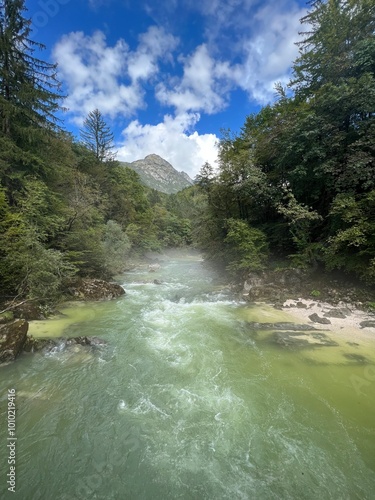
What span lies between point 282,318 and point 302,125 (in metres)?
10.7

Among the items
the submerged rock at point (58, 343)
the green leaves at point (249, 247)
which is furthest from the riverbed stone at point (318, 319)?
the submerged rock at point (58, 343)

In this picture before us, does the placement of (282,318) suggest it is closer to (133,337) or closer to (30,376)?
(133,337)

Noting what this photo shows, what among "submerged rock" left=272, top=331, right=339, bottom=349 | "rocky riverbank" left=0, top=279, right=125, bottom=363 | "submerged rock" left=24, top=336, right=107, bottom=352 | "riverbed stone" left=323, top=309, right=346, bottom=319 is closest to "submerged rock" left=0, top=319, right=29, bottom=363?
"rocky riverbank" left=0, top=279, right=125, bottom=363

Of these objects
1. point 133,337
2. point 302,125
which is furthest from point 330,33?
point 133,337

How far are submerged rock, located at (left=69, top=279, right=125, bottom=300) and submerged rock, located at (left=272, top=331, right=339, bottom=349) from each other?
8405 mm

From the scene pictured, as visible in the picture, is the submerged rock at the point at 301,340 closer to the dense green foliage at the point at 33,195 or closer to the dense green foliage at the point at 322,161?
the dense green foliage at the point at 322,161

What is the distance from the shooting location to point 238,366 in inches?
236

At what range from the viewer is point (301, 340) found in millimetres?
7180

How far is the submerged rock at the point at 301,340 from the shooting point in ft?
22.7

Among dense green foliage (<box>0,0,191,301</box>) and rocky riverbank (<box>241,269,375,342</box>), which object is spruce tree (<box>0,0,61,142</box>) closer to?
dense green foliage (<box>0,0,191,301</box>)

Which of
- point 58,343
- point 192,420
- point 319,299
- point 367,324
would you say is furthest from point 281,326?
point 58,343

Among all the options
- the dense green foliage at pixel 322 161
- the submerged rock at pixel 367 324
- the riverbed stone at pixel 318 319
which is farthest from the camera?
the dense green foliage at pixel 322 161

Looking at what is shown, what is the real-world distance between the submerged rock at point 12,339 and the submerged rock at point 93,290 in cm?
498

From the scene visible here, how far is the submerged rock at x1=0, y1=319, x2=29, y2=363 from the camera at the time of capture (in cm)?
571
